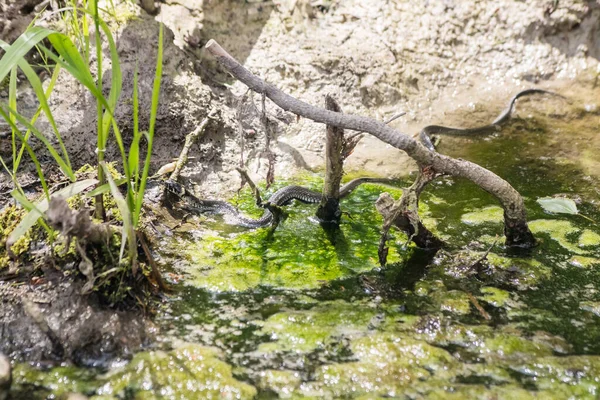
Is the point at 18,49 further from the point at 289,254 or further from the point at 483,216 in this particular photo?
the point at 483,216

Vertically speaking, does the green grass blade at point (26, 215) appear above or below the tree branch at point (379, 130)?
below

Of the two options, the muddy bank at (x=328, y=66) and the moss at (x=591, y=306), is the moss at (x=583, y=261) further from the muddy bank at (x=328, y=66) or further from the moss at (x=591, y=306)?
the muddy bank at (x=328, y=66)

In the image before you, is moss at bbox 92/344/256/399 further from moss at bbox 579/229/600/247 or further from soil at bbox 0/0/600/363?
moss at bbox 579/229/600/247

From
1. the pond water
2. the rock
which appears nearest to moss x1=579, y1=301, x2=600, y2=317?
the pond water

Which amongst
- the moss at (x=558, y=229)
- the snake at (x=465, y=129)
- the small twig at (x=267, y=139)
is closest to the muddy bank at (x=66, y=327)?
the small twig at (x=267, y=139)

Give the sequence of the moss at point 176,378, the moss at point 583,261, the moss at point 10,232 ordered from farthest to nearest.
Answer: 1. the moss at point 583,261
2. the moss at point 10,232
3. the moss at point 176,378

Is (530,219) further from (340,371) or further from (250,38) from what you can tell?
(250,38)

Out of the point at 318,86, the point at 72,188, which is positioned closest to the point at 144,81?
the point at 318,86
